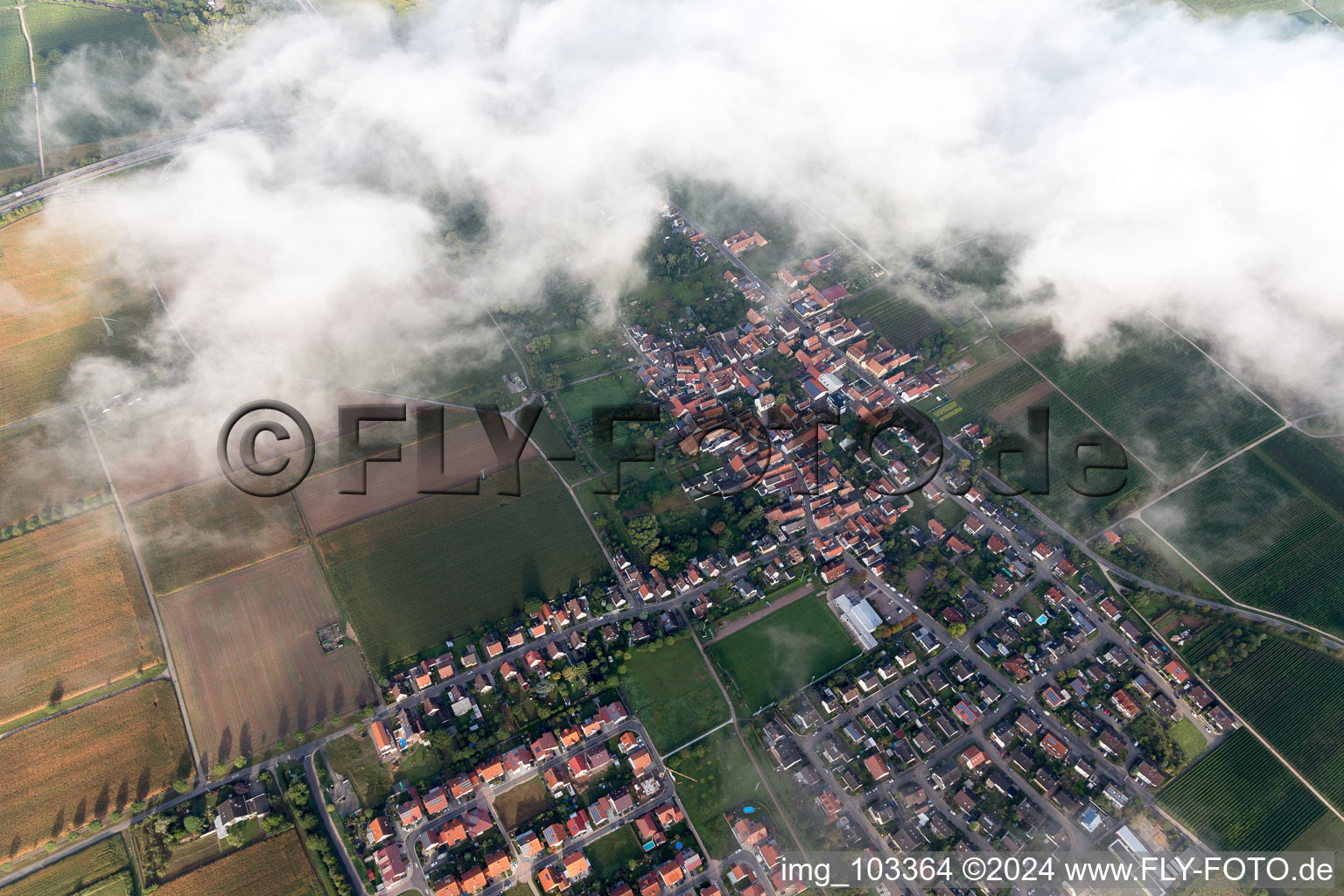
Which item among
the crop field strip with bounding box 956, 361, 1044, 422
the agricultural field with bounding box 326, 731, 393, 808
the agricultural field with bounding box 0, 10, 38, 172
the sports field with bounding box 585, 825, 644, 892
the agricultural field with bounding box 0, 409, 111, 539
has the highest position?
the agricultural field with bounding box 0, 10, 38, 172

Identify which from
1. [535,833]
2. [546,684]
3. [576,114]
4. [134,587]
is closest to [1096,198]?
[576,114]

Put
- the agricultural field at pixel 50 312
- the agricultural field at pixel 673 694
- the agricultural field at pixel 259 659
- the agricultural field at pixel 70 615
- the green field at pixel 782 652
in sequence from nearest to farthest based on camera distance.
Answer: the agricultural field at pixel 259 659
the agricultural field at pixel 70 615
the agricultural field at pixel 673 694
the green field at pixel 782 652
the agricultural field at pixel 50 312

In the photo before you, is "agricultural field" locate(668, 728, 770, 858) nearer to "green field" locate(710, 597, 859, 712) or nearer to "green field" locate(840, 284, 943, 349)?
"green field" locate(710, 597, 859, 712)

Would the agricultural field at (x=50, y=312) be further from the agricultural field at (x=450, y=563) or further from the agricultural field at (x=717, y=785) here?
the agricultural field at (x=717, y=785)

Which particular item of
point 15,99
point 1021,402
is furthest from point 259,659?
point 15,99

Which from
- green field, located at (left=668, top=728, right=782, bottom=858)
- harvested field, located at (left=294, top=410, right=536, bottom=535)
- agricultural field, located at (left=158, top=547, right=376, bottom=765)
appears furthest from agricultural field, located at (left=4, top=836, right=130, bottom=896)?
green field, located at (left=668, top=728, right=782, bottom=858)

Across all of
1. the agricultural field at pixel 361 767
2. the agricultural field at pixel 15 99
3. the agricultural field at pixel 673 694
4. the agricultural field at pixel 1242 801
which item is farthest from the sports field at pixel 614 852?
the agricultural field at pixel 15 99
